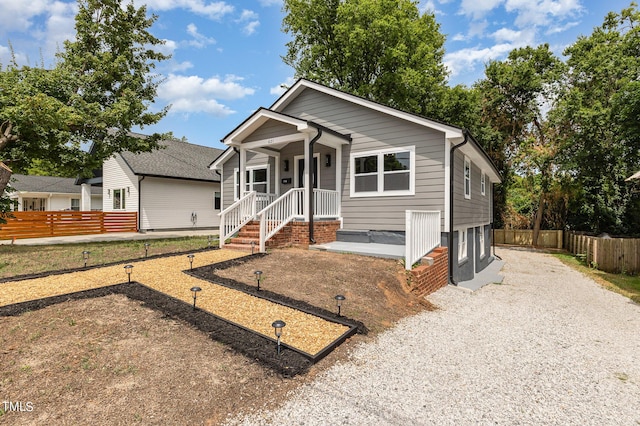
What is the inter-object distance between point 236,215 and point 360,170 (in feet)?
14.3

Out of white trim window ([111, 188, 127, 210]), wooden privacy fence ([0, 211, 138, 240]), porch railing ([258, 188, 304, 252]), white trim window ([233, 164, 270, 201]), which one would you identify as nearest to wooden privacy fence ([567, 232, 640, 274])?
porch railing ([258, 188, 304, 252])

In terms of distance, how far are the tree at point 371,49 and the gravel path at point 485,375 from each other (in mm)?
17446

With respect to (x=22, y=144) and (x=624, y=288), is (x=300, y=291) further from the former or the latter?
(x=22, y=144)

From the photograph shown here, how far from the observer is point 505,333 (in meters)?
5.16

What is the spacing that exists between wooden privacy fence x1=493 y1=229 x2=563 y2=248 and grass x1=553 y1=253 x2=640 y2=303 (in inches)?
297

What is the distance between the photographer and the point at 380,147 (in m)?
10.0

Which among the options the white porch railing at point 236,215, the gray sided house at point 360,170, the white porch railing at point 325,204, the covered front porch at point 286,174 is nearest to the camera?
the gray sided house at point 360,170

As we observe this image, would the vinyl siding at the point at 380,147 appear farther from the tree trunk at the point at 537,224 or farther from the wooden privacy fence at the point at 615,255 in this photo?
the tree trunk at the point at 537,224

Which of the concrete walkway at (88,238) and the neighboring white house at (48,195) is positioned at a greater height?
the neighboring white house at (48,195)

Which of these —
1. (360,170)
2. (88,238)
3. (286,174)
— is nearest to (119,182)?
(88,238)

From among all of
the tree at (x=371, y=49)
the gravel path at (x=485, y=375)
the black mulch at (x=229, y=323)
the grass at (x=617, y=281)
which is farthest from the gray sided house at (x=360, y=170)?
the tree at (x=371, y=49)

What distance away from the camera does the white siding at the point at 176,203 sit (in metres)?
19.5

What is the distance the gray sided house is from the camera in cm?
893

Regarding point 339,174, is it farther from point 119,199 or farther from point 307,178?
point 119,199
